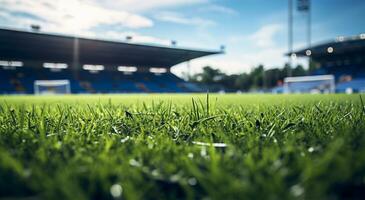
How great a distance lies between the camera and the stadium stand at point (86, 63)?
78.3 ft

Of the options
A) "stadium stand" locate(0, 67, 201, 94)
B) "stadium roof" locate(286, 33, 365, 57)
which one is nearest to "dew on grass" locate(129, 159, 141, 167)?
"stadium stand" locate(0, 67, 201, 94)

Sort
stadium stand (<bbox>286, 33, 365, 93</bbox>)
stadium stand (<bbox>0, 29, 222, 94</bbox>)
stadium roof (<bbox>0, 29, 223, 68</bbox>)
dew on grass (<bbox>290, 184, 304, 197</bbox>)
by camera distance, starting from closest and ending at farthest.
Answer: dew on grass (<bbox>290, 184, 304, 197</bbox>) < stadium roof (<bbox>0, 29, 223, 68</bbox>) < stadium stand (<bbox>0, 29, 222, 94</bbox>) < stadium stand (<bbox>286, 33, 365, 93</bbox>)

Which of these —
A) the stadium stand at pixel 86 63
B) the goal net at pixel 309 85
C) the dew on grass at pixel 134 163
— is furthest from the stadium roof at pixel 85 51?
the dew on grass at pixel 134 163

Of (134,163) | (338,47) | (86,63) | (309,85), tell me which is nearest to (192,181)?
(134,163)

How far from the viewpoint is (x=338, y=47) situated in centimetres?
2634

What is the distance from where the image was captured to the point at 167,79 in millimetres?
32906

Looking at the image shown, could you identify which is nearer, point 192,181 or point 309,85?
point 192,181

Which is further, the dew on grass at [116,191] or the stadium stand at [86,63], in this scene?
the stadium stand at [86,63]

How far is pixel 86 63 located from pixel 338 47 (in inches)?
953

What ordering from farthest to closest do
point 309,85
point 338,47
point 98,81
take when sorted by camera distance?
point 98,81, point 309,85, point 338,47

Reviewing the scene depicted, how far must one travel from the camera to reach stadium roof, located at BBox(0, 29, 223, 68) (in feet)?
74.6

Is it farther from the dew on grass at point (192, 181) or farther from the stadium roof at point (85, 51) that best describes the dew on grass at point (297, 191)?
the stadium roof at point (85, 51)

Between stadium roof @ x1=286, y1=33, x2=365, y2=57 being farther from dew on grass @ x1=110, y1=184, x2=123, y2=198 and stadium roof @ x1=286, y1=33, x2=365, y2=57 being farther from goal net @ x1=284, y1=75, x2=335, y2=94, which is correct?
dew on grass @ x1=110, y1=184, x2=123, y2=198

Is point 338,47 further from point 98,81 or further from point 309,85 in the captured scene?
point 98,81
